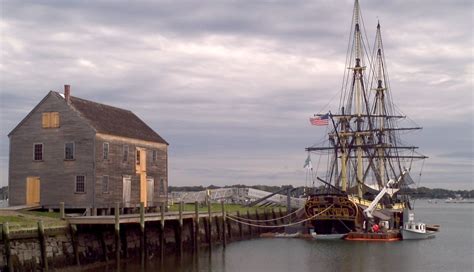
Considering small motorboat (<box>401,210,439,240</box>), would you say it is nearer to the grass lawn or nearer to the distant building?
the distant building

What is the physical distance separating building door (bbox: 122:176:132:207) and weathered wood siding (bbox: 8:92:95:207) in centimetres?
341

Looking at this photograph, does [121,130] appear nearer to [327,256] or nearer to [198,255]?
[198,255]

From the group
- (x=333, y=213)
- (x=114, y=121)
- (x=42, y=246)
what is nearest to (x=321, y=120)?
(x=333, y=213)

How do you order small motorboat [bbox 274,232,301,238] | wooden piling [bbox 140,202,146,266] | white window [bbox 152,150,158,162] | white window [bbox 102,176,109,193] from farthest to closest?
small motorboat [bbox 274,232,301,238] → white window [bbox 152,150,158,162] → white window [bbox 102,176,109,193] → wooden piling [bbox 140,202,146,266]

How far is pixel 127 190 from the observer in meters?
43.3

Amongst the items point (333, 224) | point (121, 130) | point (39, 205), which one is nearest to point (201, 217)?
point (121, 130)

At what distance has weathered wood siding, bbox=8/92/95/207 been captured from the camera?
131 feet

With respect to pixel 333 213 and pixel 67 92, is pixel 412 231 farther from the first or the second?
pixel 67 92

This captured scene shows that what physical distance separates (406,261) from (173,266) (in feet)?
48.0

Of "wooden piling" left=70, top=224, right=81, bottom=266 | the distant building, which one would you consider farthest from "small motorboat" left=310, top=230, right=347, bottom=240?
"wooden piling" left=70, top=224, right=81, bottom=266

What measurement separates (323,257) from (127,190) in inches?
512

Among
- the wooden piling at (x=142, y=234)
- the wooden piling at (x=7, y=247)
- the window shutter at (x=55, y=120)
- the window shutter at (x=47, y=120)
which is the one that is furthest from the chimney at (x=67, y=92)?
the wooden piling at (x=7, y=247)

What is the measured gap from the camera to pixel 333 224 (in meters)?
57.1

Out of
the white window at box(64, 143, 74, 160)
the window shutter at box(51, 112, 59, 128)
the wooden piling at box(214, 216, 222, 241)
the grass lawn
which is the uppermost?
the window shutter at box(51, 112, 59, 128)
